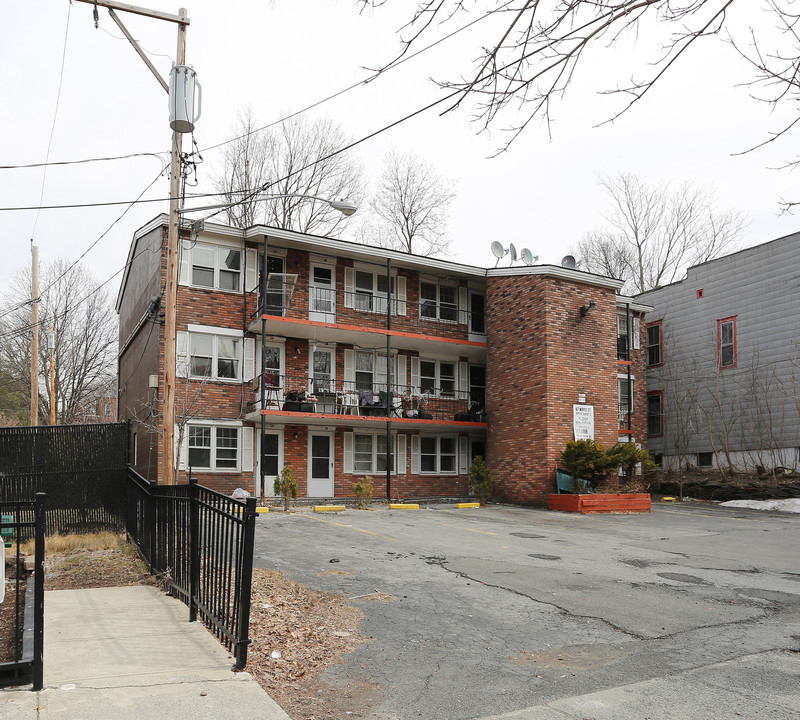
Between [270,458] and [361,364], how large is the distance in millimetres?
4492

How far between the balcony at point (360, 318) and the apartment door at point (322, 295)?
31 mm

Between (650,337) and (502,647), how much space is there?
26.4 metres

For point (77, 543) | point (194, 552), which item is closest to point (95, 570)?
point (77, 543)

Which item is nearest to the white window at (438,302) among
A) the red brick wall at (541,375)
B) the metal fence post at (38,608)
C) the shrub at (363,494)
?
the red brick wall at (541,375)

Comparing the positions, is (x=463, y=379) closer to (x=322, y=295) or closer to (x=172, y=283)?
(x=322, y=295)

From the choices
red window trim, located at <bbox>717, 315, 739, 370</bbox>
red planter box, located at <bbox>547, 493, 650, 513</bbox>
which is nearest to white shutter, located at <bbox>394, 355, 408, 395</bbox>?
red planter box, located at <bbox>547, 493, 650, 513</bbox>

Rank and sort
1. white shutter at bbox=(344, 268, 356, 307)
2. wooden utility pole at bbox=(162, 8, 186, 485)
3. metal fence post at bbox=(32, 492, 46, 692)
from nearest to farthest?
metal fence post at bbox=(32, 492, 46, 692) → wooden utility pole at bbox=(162, 8, 186, 485) → white shutter at bbox=(344, 268, 356, 307)

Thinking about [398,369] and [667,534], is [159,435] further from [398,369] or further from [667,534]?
[667,534]

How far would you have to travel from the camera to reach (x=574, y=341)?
72.5 feet

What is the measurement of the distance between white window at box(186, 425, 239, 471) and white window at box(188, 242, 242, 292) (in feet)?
13.7

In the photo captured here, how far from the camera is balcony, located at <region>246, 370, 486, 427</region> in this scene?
20.5 metres

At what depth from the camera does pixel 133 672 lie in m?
4.68

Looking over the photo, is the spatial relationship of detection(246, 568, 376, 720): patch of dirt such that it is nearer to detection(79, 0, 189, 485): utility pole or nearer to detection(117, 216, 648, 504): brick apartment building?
detection(79, 0, 189, 485): utility pole

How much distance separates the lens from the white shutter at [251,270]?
69.3 feet
